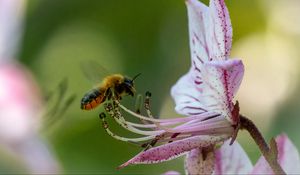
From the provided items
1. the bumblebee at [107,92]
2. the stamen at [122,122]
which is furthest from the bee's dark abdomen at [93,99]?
the stamen at [122,122]

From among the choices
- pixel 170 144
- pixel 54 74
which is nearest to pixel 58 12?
pixel 54 74

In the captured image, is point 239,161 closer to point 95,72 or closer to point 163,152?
point 163,152

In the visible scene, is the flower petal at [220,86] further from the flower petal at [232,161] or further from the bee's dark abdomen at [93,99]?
the bee's dark abdomen at [93,99]

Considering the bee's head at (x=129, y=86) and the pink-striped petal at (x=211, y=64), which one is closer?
the pink-striped petal at (x=211, y=64)

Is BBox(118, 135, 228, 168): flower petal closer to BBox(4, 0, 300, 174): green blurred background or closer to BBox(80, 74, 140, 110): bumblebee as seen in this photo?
BBox(80, 74, 140, 110): bumblebee

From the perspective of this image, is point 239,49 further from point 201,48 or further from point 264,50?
point 201,48

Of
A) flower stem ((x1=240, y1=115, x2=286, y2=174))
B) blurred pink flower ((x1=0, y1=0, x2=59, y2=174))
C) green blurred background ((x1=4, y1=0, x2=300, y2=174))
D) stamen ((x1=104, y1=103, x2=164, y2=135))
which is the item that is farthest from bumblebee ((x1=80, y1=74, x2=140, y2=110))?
green blurred background ((x1=4, y1=0, x2=300, y2=174))

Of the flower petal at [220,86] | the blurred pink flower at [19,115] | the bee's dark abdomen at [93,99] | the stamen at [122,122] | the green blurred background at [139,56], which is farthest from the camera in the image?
the green blurred background at [139,56]
